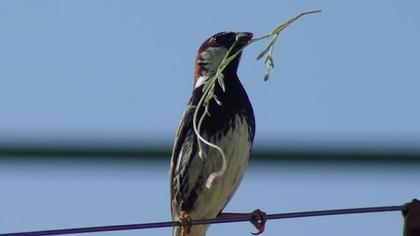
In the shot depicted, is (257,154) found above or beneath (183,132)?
beneath

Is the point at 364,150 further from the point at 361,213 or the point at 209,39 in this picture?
the point at 209,39

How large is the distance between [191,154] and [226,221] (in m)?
3.85

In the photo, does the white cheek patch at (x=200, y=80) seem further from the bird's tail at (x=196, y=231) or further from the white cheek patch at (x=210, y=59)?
the bird's tail at (x=196, y=231)

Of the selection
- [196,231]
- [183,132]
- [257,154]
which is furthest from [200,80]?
[257,154]

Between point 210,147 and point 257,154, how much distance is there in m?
5.42

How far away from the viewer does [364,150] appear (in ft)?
6.48

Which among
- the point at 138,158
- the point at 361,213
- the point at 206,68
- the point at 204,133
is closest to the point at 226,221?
the point at 361,213

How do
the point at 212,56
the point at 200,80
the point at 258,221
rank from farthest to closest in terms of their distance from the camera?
the point at 212,56 < the point at 200,80 < the point at 258,221

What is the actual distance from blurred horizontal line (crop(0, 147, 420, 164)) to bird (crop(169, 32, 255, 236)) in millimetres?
5188

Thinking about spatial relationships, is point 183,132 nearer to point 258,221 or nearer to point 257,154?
point 258,221

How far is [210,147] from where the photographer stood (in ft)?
24.1

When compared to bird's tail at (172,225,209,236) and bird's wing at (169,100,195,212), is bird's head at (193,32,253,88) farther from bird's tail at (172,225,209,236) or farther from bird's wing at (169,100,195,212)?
bird's tail at (172,225,209,236)

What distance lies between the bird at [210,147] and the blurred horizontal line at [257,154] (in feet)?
17.0

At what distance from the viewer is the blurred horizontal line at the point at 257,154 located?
180cm
